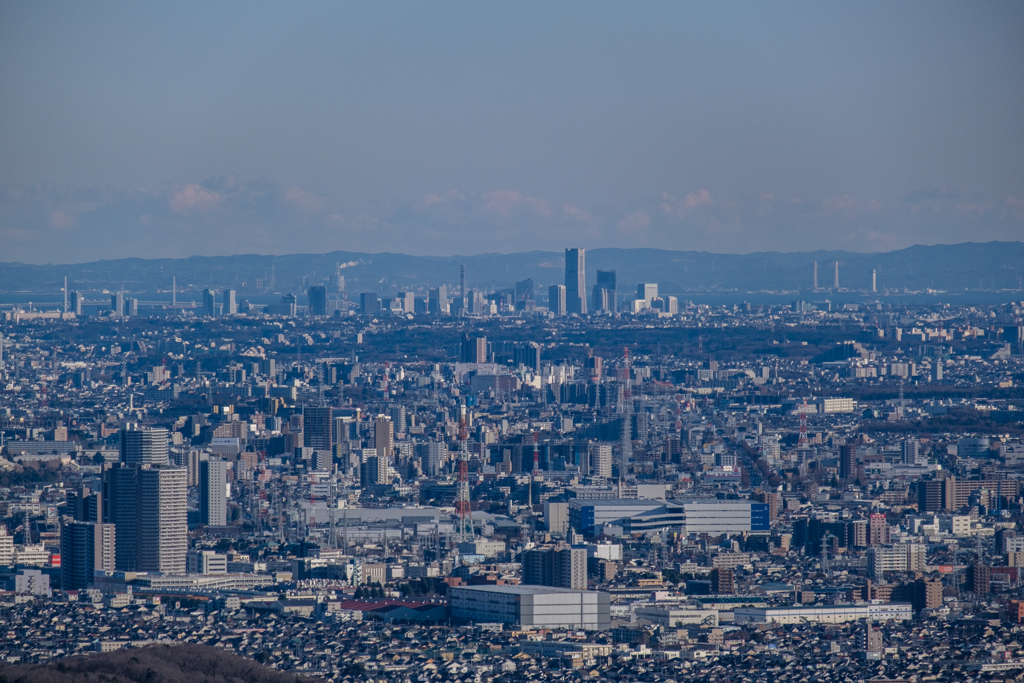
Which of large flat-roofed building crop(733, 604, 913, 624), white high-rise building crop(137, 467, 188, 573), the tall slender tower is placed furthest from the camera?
the tall slender tower

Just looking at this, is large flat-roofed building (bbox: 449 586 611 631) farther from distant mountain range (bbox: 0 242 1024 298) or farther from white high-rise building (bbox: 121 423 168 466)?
distant mountain range (bbox: 0 242 1024 298)

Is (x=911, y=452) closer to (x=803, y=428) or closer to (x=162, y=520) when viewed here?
(x=803, y=428)

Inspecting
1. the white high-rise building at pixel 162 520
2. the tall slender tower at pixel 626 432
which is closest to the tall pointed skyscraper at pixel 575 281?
the tall slender tower at pixel 626 432


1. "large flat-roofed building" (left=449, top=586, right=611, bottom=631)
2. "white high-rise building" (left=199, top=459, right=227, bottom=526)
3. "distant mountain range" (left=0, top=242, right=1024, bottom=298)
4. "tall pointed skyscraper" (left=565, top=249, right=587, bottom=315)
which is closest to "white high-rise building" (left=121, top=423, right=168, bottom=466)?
"white high-rise building" (left=199, top=459, right=227, bottom=526)

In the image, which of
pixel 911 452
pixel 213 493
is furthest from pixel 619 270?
pixel 213 493

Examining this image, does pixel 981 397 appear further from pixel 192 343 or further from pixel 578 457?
pixel 192 343

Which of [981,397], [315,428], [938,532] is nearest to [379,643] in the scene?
[938,532]
